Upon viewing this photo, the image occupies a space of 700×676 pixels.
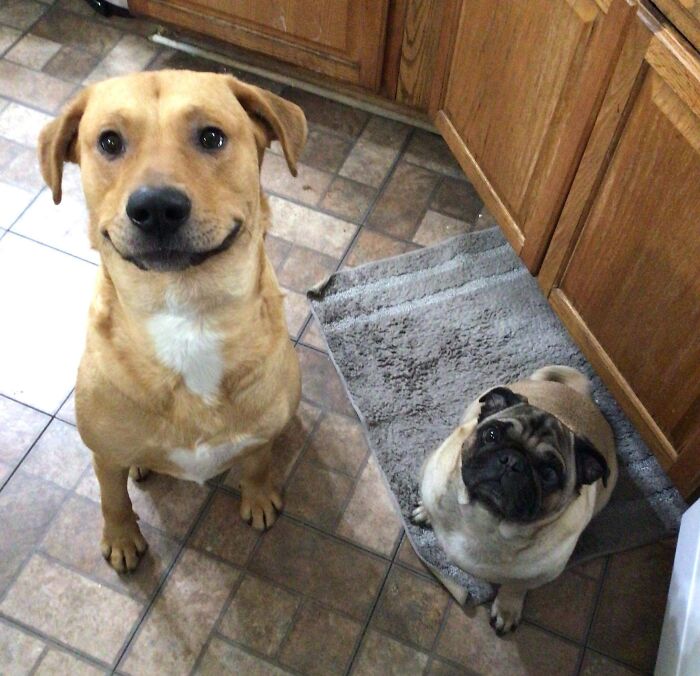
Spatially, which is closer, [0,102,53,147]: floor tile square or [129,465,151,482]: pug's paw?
[129,465,151,482]: pug's paw

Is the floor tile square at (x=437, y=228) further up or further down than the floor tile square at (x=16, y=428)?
further up

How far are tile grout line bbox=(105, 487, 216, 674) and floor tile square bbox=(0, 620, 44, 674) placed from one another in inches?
7.0

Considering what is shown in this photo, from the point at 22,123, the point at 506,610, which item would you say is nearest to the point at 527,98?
the point at 506,610

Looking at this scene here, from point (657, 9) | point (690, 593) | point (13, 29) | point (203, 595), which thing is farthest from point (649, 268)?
point (13, 29)

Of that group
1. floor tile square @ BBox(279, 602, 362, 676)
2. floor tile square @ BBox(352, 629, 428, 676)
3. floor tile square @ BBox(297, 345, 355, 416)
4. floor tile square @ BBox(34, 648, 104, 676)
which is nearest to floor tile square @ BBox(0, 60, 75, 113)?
floor tile square @ BBox(297, 345, 355, 416)

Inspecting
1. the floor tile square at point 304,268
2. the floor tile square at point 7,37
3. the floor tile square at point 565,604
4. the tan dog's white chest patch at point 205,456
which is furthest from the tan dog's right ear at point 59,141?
the floor tile square at point 7,37

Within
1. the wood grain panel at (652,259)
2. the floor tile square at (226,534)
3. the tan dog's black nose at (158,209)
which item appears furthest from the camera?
the floor tile square at (226,534)

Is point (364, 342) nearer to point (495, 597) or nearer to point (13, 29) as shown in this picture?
point (495, 597)

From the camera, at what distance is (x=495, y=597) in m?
1.86

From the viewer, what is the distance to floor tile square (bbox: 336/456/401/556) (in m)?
1.95

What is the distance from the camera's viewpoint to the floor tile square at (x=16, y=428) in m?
2.01

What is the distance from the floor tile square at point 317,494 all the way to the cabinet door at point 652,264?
0.75m

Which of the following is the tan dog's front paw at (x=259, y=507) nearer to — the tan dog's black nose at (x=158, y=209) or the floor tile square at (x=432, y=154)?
the tan dog's black nose at (x=158, y=209)

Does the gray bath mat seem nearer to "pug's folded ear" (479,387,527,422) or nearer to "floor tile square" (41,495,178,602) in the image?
"pug's folded ear" (479,387,527,422)
